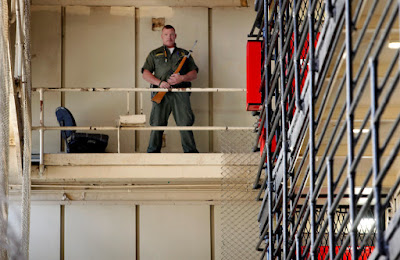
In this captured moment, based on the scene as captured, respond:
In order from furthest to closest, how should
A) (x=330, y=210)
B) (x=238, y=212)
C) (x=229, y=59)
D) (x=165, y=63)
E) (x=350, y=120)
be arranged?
1. (x=229, y=59)
2. (x=238, y=212)
3. (x=165, y=63)
4. (x=330, y=210)
5. (x=350, y=120)

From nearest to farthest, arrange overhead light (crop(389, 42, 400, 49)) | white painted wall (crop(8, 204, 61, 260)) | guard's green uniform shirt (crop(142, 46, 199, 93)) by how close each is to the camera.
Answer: overhead light (crop(389, 42, 400, 49)) → guard's green uniform shirt (crop(142, 46, 199, 93)) → white painted wall (crop(8, 204, 61, 260))

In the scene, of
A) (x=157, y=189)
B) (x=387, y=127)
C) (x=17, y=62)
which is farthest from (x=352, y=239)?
(x=157, y=189)

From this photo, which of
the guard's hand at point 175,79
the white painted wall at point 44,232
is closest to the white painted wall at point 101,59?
the white painted wall at point 44,232

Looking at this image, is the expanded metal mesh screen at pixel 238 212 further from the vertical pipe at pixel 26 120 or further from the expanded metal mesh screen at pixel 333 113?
the expanded metal mesh screen at pixel 333 113

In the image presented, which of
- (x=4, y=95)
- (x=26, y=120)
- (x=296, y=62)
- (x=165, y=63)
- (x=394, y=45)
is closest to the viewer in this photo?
(x=394, y=45)

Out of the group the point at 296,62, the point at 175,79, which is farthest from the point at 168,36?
the point at 296,62

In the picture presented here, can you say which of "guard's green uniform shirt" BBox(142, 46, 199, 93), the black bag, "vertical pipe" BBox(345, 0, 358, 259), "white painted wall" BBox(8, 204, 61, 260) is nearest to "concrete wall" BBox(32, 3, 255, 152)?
"white painted wall" BBox(8, 204, 61, 260)

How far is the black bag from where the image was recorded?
11602 mm

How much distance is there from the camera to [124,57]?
43.9 ft

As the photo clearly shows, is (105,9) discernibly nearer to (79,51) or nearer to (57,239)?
(79,51)

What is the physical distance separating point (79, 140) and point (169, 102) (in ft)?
4.94

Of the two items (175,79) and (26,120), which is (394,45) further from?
(175,79)

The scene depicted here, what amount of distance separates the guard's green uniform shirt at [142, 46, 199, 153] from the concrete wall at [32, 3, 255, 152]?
3.88 ft

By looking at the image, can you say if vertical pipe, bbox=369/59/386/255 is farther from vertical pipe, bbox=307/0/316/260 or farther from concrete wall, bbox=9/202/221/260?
concrete wall, bbox=9/202/221/260
